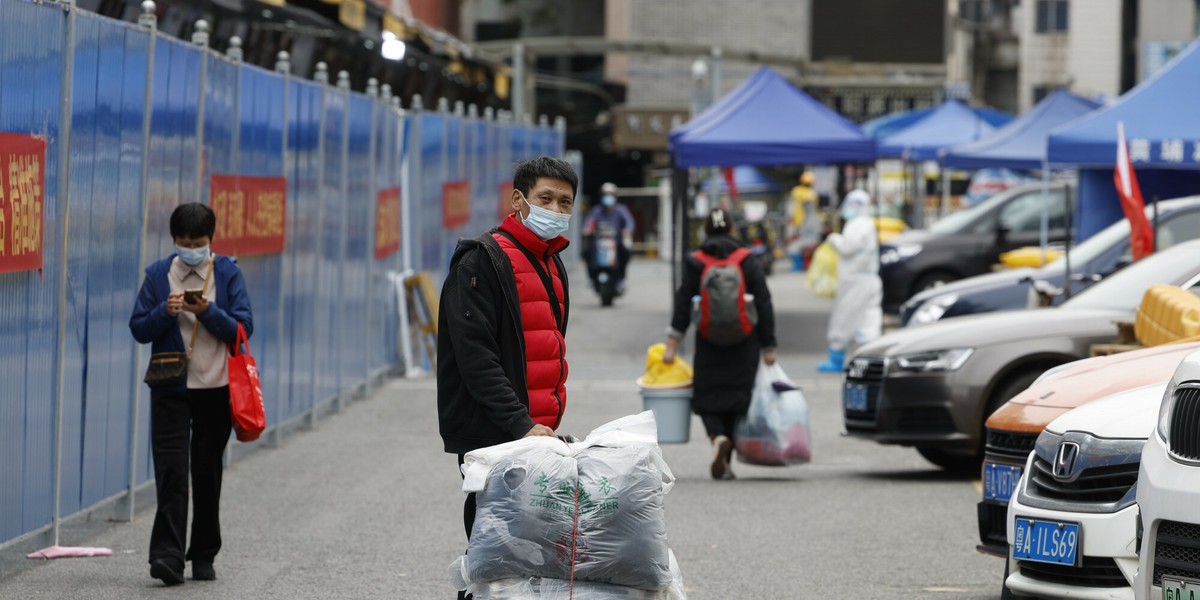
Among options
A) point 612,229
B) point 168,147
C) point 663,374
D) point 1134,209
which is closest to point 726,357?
point 663,374

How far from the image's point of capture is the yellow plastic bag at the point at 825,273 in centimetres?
2394

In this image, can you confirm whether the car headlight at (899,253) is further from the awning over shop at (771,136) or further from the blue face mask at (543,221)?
the blue face mask at (543,221)

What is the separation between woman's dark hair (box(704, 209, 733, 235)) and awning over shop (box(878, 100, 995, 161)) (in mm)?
21216

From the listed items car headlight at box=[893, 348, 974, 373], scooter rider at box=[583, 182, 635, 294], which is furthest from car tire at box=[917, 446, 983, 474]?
scooter rider at box=[583, 182, 635, 294]

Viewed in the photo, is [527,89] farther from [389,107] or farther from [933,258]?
[389,107]

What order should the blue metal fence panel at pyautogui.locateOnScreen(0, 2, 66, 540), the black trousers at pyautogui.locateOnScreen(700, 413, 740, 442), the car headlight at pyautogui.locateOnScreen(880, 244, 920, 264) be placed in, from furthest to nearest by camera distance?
1. the car headlight at pyautogui.locateOnScreen(880, 244, 920, 264)
2. the black trousers at pyautogui.locateOnScreen(700, 413, 740, 442)
3. the blue metal fence panel at pyautogui.locateOnScreen(0, 2, 66, 540)

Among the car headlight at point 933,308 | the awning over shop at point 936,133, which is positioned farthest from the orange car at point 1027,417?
the awning over shop at point 936,133

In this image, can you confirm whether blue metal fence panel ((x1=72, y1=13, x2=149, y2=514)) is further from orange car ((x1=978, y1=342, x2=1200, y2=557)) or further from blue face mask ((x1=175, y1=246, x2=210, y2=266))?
orange car ((x1=978, y1=342, x2=1200, y2=557))

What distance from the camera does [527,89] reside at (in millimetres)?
39375

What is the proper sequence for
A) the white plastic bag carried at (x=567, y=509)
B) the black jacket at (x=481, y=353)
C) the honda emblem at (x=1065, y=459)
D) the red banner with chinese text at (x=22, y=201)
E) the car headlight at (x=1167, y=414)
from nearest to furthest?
1. the white plastic bag carried at (x=567, y=509)
2. the car headlight at (x=1167, y=414)
3. the black jacket at (x=481, y=353)
4. the honda emblem at (x=1065, y=459)
5. the red banner with chinese text at (x=22, y=201)

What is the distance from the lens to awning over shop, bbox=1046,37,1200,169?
16562 mm

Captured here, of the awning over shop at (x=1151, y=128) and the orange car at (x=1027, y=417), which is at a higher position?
the awning over shop at (x=1151, y=128)

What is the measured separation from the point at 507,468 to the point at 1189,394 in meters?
1.97

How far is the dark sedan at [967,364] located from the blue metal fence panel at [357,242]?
17.7 feet
